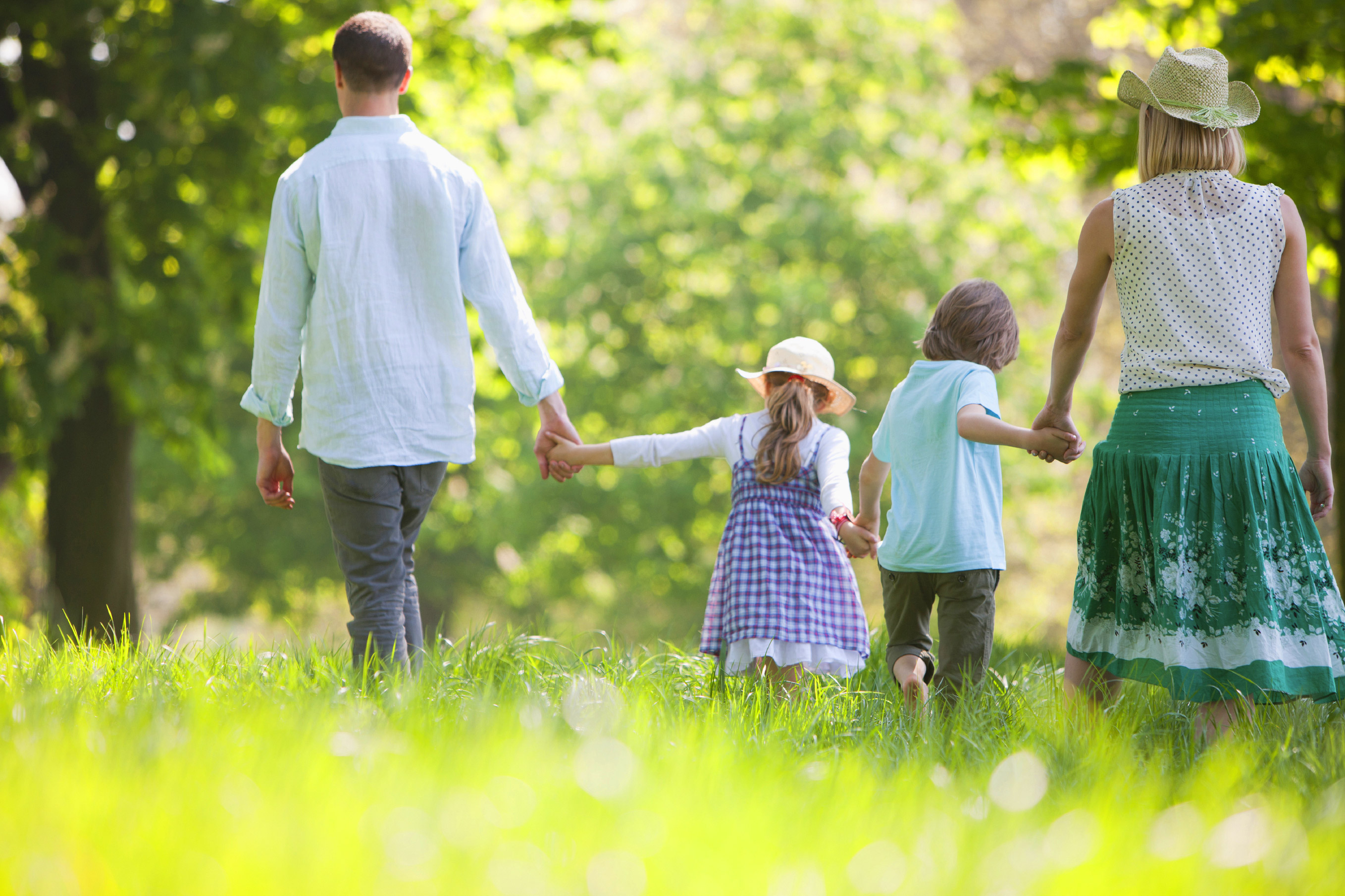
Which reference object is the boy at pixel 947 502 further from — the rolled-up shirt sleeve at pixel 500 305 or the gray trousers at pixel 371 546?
the gray trousers at pixel 371 546

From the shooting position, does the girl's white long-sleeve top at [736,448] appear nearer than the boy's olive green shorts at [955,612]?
No

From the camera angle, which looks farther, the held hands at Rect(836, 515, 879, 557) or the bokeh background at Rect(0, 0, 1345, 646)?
the bokeh background at Rect(0, 0, 1345, 646)

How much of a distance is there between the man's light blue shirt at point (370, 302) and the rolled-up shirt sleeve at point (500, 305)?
5 centimetres

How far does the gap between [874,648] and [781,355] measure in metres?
1.29

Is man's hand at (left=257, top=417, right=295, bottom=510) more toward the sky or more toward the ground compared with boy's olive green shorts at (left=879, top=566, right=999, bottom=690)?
more toward the sky

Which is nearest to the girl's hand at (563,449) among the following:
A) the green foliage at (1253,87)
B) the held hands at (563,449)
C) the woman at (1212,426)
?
the held hands at (563,449)

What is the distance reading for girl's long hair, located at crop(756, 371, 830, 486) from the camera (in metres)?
4.05

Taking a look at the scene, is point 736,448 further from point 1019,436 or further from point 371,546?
point 371,546

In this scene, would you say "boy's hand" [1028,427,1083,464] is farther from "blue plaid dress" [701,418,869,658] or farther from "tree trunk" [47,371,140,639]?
"tree trunk" [47,371,140,639]

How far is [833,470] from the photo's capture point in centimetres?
402

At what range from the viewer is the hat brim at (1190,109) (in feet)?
10.7

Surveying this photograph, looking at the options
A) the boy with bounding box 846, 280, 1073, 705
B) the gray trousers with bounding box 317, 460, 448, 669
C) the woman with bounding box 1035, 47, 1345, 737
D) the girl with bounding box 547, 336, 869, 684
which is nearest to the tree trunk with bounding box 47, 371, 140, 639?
the gray trousers with bounding box 317, 460, 448, 669

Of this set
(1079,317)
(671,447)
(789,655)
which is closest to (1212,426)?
(1079,317)

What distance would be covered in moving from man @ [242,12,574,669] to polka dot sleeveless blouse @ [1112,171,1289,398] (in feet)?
7.00
